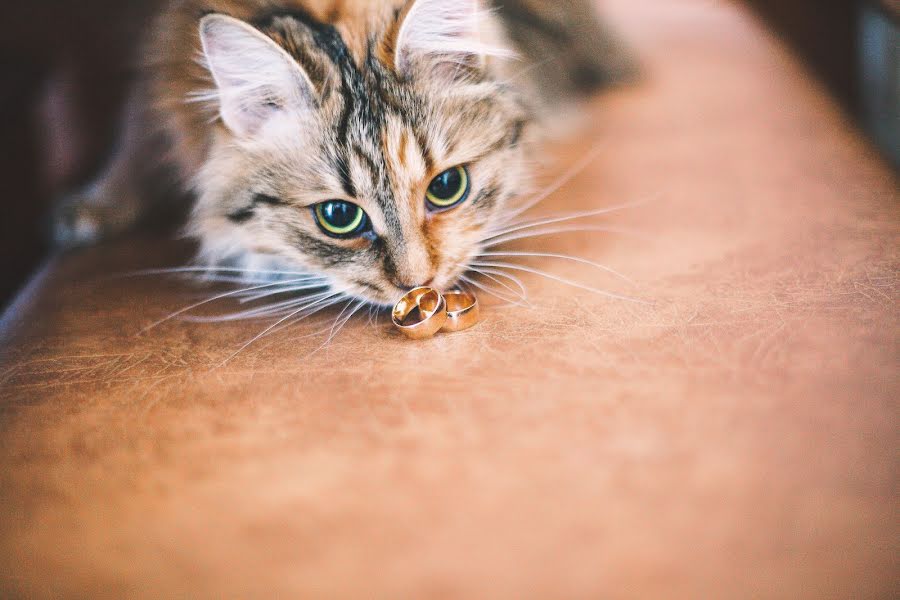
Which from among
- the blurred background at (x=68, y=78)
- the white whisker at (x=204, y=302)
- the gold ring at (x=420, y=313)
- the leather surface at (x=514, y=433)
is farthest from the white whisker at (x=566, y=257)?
the blurred background at (x=68, y=78)

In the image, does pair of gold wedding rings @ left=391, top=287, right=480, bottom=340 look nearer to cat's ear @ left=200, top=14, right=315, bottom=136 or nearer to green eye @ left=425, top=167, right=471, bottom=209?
green eye @ left=425, top=167, right=471, bottom=209

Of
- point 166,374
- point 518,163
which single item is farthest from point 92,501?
point 518,163

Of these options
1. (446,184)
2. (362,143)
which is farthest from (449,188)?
(362,143)

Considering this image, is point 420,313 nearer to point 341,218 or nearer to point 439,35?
point 341,218

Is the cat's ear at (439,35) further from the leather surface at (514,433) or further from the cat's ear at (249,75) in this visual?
the leather surface at (514,433)

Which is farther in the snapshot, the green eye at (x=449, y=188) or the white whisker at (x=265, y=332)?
the green eye at (x=449, y=188)
